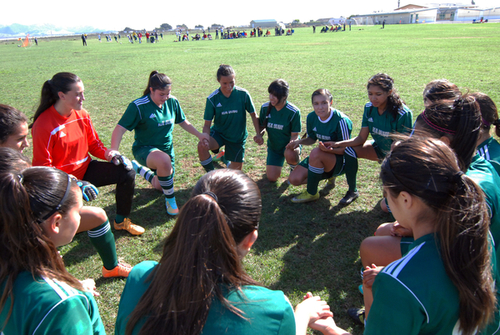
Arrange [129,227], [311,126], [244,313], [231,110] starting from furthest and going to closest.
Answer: [231,110] → [311,126] → [129,227] → [244,313]

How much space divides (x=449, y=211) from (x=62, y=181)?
1.81 m

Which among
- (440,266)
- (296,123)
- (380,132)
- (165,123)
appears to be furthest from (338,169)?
(440,266)

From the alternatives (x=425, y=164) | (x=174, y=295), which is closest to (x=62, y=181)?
(x=174, y=295)

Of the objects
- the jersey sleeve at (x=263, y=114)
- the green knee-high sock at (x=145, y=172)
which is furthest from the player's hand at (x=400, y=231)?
the green knee-high sock at (x=145, y=172)

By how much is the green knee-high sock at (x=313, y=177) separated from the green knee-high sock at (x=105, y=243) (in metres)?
2.53

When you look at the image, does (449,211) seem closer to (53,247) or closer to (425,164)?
(425,164)

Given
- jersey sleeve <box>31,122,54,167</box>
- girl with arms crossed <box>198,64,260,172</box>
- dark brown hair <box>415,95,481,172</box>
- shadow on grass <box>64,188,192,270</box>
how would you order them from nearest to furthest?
dark brown hair <box>415,95,481,172</box>
jersey sleeve <box>31,122,54,167</box>
shadow on grass <box>64,188,192,270</box>
girl with arms crossed <box>198,64,260,172</box>

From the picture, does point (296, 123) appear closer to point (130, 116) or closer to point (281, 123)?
point (281, 123)

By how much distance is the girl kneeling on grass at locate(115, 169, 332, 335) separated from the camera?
1.14m

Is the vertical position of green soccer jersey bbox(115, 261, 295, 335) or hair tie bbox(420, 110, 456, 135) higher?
hair tie bbox(420, 110, 456, 135)

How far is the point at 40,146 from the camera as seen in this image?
3375 millimetres

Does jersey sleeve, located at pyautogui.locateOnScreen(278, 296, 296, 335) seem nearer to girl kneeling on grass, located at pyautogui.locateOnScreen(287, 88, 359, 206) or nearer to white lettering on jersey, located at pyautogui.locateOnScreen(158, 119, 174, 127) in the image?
girl kneeling on grass, located at pyautogui.locateOnScreen(287, 88, 359, 206)

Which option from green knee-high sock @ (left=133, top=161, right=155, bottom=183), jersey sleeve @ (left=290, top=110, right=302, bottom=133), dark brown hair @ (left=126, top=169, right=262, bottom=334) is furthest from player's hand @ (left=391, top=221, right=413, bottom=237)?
green knee-high sock @ (left=133, top=161, right=155, bottom=183)

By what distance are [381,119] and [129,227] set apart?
3472mm
